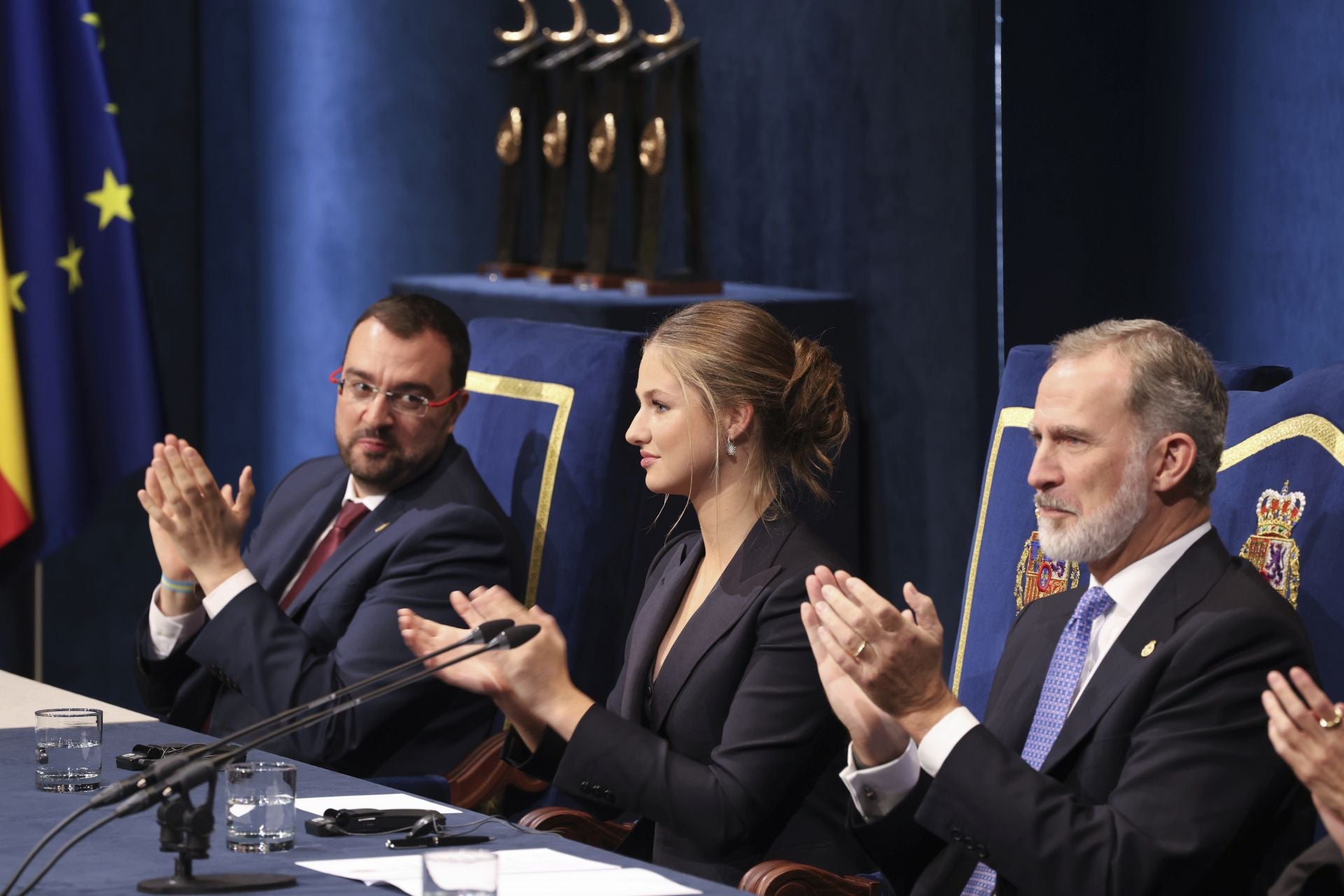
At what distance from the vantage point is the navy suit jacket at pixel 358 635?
349cm

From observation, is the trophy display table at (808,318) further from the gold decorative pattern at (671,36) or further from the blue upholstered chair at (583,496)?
the blue upholstered chair at (583,496)

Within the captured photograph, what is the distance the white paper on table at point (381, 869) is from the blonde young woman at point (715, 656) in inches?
16.8

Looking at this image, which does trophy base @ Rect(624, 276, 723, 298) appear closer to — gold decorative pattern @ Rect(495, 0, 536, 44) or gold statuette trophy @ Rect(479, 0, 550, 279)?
gold statuette trophy @ Rect(479, 0, 550, 279)

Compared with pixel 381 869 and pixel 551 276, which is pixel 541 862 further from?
pixel 551 276

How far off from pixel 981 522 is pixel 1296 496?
705mm

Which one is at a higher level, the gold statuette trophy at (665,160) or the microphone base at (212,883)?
the gold statuette trophy at (665,160)

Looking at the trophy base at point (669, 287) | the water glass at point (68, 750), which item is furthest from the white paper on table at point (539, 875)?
the trophy base at point (669, 287)

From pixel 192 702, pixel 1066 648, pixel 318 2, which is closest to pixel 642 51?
pixel 318 2

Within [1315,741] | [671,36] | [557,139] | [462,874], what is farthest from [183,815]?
[557,139]

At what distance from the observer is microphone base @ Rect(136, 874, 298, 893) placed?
6.95ft

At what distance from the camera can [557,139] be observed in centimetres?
563

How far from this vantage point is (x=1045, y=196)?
446 cm

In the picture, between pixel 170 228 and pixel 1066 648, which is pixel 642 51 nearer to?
pixel 170 228

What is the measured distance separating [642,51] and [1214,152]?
1.84 metres
